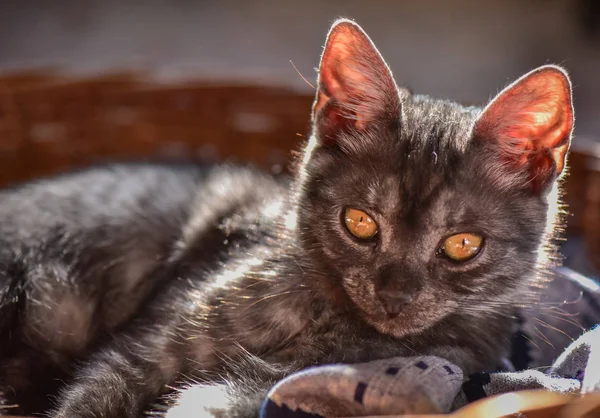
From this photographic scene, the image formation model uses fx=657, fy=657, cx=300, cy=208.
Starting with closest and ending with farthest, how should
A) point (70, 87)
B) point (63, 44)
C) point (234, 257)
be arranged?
point (234, 257)
point (70, 87)
point (63, 44)

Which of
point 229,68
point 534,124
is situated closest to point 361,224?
point 534,124

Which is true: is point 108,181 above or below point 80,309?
above

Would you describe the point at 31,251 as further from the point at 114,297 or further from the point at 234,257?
the point at 234,257

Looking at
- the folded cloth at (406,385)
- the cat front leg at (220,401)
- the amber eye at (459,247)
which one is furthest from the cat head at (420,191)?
the cat front leg at (220,401)

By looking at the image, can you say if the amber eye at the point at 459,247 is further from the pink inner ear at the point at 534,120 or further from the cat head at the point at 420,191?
the pink inner ear at the point at 534,120

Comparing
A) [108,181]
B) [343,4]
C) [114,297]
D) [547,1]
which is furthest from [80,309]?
[547,1]

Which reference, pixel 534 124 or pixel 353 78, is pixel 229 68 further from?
pixel 534 124
